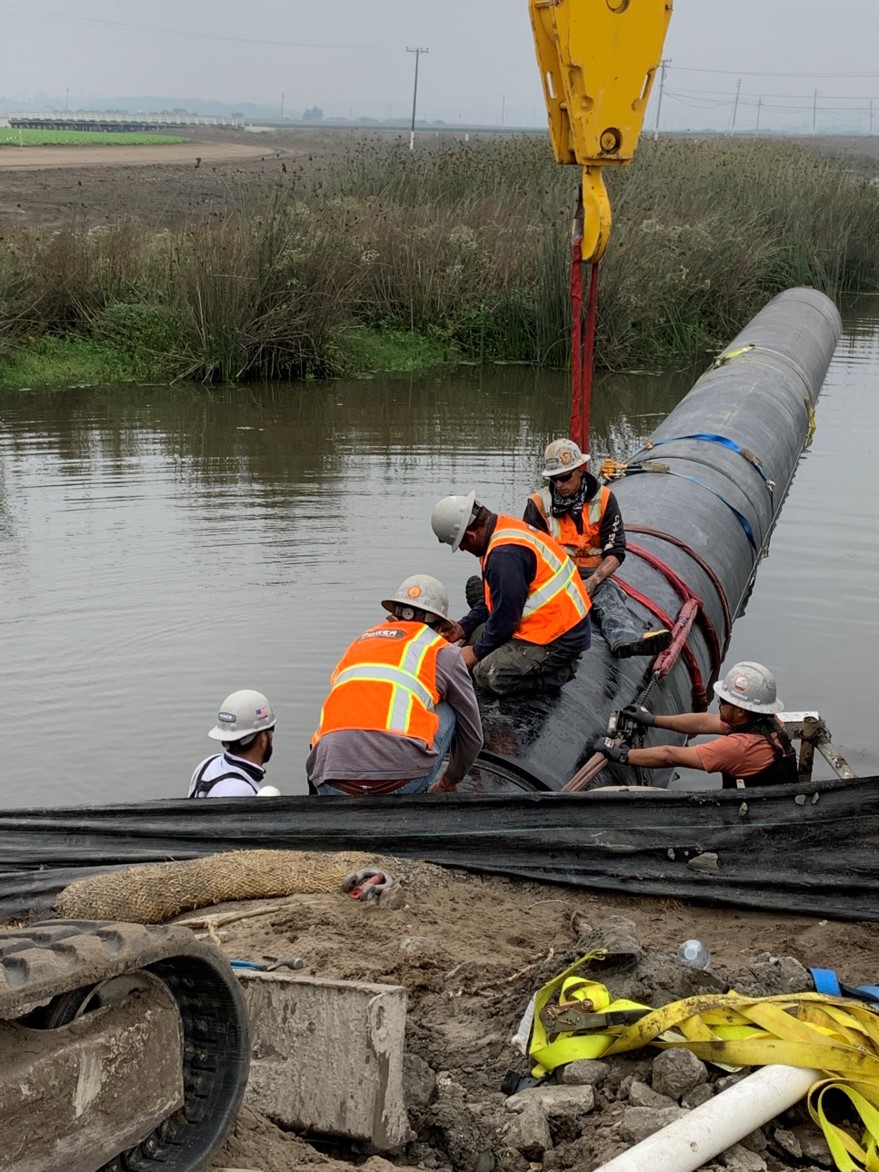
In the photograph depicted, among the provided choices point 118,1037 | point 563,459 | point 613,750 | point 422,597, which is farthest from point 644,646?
point 118,1037

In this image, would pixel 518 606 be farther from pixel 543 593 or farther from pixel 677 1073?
pixel 677 1073

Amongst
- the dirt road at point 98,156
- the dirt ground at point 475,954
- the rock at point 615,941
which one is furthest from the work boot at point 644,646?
the dirt road at point 98,156

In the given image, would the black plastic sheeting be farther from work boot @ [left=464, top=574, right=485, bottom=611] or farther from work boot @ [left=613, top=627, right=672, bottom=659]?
work boot @ [left=464, top=574, right=485, bottom=611]

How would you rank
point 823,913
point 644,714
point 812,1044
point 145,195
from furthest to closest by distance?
point 145,195, point 644,714, point 823,913, point 812,1044

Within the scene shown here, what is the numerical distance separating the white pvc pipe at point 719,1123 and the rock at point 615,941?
1.80 ft

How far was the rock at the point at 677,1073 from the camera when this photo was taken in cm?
352

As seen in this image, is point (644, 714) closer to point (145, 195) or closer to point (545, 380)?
point (545, 380)

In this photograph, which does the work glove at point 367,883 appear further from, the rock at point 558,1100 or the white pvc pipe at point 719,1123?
the white pvc pipe at point 719,1123

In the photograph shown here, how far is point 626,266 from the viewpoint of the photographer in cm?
1897

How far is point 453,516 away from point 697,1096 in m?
3.69

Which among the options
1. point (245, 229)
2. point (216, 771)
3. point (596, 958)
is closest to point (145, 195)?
point (245, 229)

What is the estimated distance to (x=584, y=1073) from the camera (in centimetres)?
365

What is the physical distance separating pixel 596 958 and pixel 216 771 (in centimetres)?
239

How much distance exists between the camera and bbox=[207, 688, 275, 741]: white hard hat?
19.3ft
